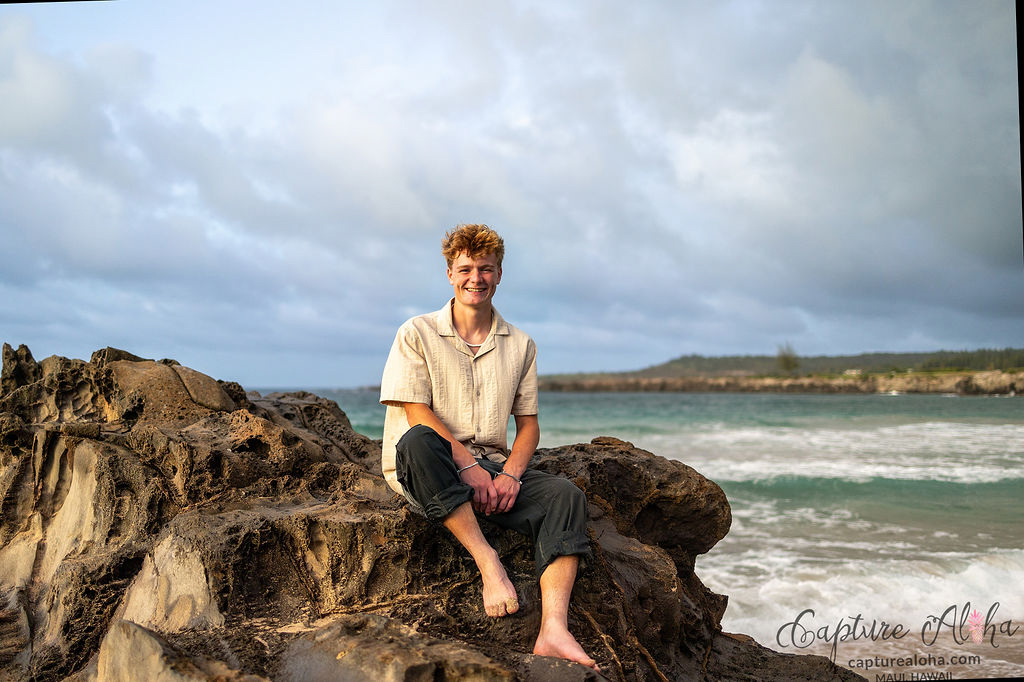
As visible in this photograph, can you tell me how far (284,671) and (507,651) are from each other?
0.69m

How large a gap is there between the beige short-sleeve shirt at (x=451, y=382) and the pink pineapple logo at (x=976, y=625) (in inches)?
157

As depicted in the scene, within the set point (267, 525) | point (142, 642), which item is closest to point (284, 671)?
point (142, 642)

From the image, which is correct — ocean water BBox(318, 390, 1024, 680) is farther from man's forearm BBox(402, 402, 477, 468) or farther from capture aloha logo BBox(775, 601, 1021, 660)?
man's forearm BBox(402, 402, 477, 468)

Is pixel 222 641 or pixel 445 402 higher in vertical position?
pixel 445 402

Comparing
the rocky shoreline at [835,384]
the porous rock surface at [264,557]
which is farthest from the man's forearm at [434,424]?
the rocky shoreline at [835,384]

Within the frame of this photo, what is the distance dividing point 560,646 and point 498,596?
0.85 ft

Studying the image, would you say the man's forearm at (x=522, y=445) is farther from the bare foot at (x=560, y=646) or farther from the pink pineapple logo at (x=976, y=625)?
the pink pineapple logo at (x=976, y=625)

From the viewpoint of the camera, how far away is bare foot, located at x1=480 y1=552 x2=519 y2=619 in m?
2.44

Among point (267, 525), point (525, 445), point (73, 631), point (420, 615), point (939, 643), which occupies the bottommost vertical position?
point (939, 643)

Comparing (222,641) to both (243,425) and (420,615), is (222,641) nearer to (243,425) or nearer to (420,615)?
(420,615)

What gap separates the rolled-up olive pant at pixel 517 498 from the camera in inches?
96.6

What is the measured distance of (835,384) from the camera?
143 feet

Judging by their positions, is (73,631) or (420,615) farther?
(73,631)

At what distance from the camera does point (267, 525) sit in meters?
2.60
